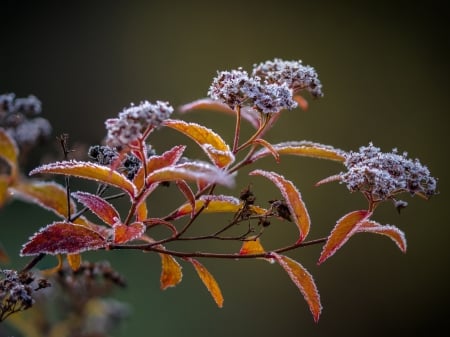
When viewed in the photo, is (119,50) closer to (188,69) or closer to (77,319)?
(188,69)

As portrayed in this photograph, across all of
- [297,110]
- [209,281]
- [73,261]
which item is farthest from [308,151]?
[297,110]

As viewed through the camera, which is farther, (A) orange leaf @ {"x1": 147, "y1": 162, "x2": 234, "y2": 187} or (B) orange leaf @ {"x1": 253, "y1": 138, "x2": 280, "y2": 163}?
(B) orange leaf @ {"x1": 253, "y1": 138, "x2": 280, "y2": 163}

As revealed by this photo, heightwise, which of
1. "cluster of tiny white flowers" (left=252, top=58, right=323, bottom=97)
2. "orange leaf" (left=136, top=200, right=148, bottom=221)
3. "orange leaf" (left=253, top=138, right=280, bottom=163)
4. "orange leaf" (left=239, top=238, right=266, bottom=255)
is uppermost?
"cluster of tiny white flowers" (left=252, top=58, right=323, bottom=97)

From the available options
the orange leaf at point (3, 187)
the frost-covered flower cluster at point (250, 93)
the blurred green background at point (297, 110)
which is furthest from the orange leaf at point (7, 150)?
the blurred green background at point (297, 110)

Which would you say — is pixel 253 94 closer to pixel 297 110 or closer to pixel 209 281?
pixel 209 281

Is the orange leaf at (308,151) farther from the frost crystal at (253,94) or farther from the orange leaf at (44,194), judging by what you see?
the orange leaf at (44,194)

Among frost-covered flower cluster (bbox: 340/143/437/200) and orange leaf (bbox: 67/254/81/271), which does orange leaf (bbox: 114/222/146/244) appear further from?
frost-covered flower cluster (bbox: 340/143/437/200)

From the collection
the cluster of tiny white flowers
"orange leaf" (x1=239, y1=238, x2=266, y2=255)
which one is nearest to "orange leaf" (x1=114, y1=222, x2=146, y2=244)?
"orange leaf" (x1=239, y1=238, x2=266, y2=255)

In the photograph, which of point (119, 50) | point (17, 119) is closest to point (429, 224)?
point (119, 50)
